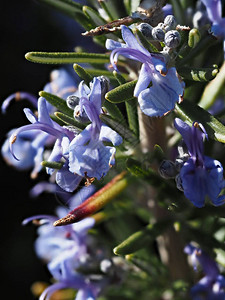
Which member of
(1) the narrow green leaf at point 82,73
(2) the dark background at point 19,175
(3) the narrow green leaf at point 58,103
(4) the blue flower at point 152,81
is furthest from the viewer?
(2) the dark background at point 19,175

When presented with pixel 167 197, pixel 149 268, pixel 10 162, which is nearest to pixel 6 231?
pixel 10 162

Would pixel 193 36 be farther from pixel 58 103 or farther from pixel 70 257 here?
pixel 70 257

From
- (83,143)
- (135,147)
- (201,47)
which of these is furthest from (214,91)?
(83,143)

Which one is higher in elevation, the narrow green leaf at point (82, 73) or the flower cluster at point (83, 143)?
the narrow green leaf at point (82, 73)

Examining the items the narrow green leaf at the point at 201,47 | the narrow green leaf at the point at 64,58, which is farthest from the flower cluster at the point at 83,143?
the narrow green leaf at the point at 201,47

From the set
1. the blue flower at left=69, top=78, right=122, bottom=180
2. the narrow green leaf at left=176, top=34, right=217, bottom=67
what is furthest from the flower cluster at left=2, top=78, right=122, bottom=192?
the narrow green leaf at left=176, top=34, right=217, bottom=67

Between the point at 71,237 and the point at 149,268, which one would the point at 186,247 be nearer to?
the point at 149,268

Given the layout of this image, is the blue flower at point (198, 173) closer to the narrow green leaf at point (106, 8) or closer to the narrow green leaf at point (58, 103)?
the narrow green leaf at point (58, 103)
